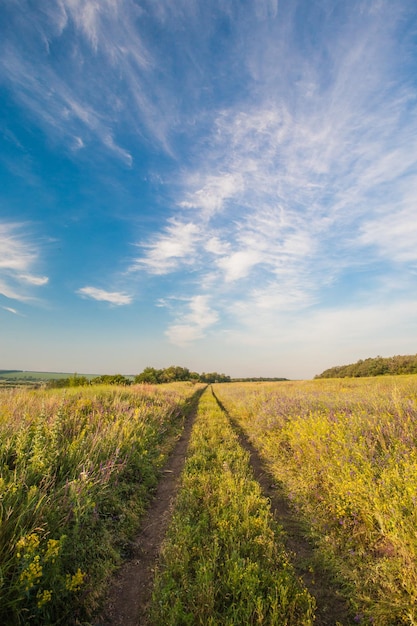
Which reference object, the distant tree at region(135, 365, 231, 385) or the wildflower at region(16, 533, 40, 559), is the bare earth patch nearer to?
the wildflower at region(16, 533, 40, 559)

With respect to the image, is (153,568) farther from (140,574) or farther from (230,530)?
(230,530)

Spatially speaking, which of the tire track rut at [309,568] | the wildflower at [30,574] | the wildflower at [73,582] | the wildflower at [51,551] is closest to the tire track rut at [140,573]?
the wildflower at [73,582]

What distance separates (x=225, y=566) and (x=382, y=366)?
65.0 m

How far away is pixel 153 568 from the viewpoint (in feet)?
14.1

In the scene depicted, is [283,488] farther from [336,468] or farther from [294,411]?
[294,411]

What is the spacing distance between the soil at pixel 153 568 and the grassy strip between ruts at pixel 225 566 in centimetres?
22

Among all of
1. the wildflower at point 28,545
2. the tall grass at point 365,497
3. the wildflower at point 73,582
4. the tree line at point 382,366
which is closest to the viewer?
the wildflower at point 28,545

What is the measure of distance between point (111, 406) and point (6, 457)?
6.69 metres

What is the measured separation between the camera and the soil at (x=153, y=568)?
3509 millimetres

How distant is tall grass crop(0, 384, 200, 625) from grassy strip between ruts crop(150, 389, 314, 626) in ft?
3.27

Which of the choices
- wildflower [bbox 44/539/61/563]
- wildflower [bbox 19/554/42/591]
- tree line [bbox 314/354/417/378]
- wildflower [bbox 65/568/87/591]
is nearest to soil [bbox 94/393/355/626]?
wildflower [bbox 65/568/87/591]

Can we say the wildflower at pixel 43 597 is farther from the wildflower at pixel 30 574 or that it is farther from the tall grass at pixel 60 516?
the wildflower at pixel 30 574

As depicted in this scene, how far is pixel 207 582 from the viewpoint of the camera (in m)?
3.59

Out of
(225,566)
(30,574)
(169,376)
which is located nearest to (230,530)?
(225,566)
